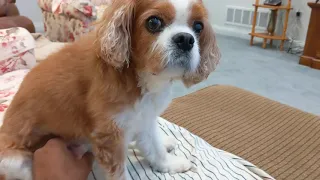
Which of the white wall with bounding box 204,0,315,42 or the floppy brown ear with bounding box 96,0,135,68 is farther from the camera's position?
the white wall with bounding box 204,0,315,42

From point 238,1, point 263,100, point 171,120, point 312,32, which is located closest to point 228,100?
point 263,100

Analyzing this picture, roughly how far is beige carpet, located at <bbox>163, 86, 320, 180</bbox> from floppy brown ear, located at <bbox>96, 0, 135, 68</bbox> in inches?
30.6

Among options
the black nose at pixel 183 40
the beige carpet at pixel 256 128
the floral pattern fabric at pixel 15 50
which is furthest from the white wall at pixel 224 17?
the black nose at pixel 183 40

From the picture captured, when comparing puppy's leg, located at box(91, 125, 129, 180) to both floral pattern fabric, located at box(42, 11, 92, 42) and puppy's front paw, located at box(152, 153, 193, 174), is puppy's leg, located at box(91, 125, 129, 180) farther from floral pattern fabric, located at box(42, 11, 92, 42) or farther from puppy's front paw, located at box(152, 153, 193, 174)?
floral pattern fabric, located at box(42, 11, 92, 42)

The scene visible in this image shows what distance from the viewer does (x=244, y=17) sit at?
191 inches

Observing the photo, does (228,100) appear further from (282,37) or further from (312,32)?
(282,37)

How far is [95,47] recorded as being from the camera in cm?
99

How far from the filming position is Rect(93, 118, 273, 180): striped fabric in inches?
47.8

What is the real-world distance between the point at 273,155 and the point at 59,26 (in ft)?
6.69

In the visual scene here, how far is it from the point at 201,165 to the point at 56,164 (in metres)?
0.55

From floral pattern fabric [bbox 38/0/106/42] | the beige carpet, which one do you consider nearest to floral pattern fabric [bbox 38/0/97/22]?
floral pattern fabric [bbox 38/0/106/42]

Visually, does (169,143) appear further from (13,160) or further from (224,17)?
(224,17)

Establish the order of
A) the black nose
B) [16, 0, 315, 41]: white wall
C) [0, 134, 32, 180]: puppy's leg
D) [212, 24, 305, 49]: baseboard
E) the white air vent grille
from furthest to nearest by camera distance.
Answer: [212, 24, 305, 49]: baseboard
the white air vent grille
[16, 0, 315, 41]: white wall
[0, 134, 32, 180]: puppy's leg
the black nose

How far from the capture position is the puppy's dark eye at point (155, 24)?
887 millimetres
